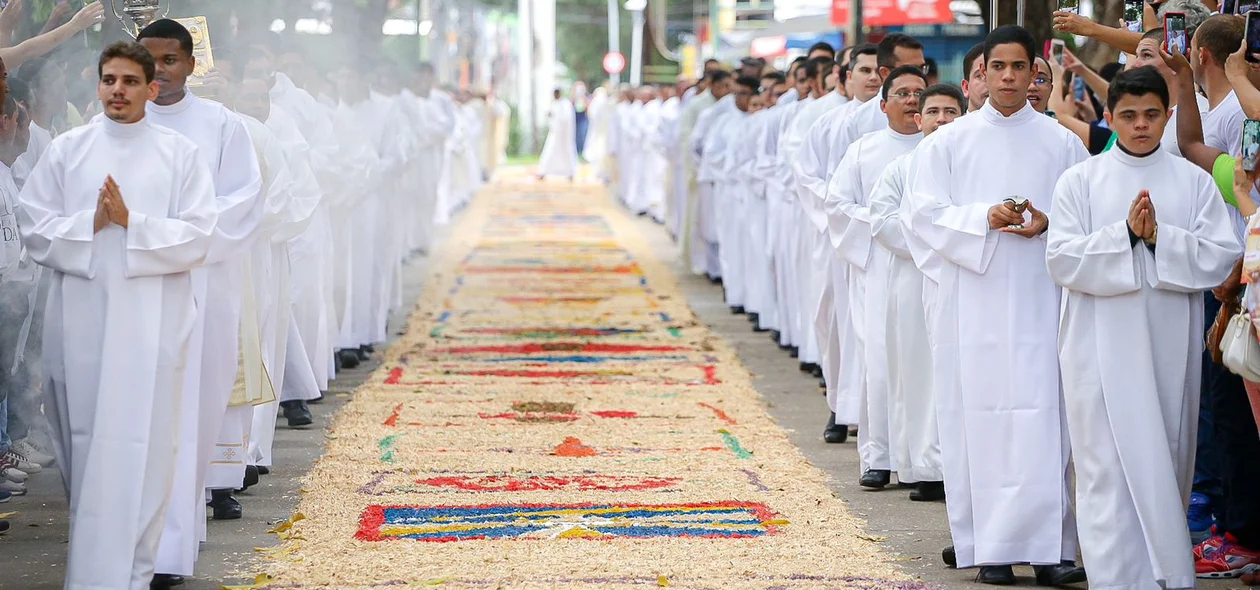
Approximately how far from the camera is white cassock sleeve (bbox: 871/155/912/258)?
7.35m

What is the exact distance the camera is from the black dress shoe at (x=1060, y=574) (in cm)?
599

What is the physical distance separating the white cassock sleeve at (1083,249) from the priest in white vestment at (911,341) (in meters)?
1.57

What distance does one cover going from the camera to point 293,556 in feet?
20.7

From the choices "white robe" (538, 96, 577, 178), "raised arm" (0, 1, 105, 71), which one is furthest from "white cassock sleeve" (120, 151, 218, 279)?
A: "white robe" (538, 96, 577, 178)

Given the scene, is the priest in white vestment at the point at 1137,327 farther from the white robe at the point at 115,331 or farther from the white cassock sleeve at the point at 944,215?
the white robe at the point at 115,331

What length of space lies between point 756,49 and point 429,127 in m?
13.5

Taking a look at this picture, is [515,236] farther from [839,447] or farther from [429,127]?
[839,447]

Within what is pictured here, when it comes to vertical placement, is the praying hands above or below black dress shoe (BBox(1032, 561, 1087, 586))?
above

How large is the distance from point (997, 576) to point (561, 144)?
30.4 m

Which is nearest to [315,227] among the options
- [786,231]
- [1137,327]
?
[786,231]

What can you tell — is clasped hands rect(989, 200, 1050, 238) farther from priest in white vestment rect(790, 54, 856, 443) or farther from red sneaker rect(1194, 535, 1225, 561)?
→ priest in white vestment rect(790, 54, 856, 443)

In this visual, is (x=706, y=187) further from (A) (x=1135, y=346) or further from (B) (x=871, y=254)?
(A) (x=1135, y=346)

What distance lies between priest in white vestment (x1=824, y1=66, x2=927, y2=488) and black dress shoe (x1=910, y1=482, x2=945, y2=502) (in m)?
0.06

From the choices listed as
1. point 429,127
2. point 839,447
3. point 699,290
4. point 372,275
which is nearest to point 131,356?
point 839,447
